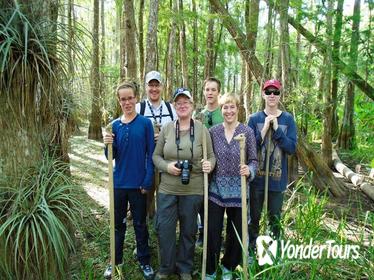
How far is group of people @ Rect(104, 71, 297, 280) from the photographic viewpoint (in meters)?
3.40

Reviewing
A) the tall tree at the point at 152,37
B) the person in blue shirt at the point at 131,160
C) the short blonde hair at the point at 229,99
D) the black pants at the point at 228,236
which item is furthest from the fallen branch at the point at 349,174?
the person in blue shirt at the point at 131,160

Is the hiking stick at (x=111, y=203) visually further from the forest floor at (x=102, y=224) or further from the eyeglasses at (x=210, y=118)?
the eyeglasses at (x=210, y=118)

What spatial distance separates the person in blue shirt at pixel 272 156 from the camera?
3.72 metres

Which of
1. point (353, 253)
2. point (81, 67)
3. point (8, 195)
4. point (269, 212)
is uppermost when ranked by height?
point (81, 67)

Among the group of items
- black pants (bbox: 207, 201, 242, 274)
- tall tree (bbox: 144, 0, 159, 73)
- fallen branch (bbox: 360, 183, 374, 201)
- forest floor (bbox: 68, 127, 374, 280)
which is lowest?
fallen branch (bbox: 360, 183, 374, 201)

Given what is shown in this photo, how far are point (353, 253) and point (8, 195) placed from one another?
3.21 meters

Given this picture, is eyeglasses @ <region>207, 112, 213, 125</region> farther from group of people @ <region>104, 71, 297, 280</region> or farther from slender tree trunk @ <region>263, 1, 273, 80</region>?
slender tree trunk @ <region>263, 1, 273, 80</region>

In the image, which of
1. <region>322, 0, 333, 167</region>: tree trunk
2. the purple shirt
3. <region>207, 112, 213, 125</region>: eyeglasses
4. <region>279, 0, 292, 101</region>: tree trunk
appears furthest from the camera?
<region>322, 0, 333, 167</region>: tree trunk

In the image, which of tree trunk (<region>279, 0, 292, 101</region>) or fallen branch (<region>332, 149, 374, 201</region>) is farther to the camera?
fallen branch (<region>332, 149, 374, 201</region>)

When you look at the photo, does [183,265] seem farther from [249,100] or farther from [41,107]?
[249,100]

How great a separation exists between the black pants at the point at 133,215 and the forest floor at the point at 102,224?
23 cm

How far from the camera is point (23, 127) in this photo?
3279 millimetres

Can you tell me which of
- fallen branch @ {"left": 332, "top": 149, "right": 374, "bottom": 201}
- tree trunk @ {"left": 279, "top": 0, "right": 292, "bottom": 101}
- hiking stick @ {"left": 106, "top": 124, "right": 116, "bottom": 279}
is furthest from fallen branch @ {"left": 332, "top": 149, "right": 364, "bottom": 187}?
hiking stick @ {"left": 106, "top": 124, "right": 116, "bottom": 279}

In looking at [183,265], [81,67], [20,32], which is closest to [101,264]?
[183,265]
